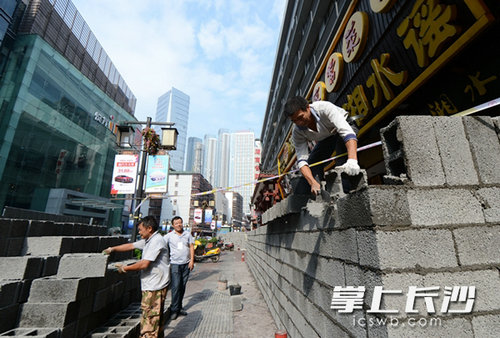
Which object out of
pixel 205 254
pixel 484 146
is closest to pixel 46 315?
pixel 484 146

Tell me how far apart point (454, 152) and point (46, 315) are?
5.52m

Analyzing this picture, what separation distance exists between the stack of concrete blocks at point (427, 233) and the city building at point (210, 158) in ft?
572

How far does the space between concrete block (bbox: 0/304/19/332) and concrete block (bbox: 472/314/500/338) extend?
546cm

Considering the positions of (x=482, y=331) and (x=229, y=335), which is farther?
(x=229, y=335)

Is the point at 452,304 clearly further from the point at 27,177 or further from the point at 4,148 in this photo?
the point at 27,177

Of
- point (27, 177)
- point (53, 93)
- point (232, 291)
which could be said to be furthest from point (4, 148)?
point (232, 291)

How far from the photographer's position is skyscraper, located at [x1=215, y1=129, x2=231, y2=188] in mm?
173375

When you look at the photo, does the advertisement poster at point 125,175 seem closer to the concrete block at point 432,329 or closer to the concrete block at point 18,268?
the concrete block at point 18,268

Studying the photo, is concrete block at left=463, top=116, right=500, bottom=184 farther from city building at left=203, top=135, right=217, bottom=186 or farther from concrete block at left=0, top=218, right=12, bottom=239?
city building at left=203, top=135, right=217, bottom=186

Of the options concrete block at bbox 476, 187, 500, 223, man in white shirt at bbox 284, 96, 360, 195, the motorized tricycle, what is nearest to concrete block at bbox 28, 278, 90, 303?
man in white shirt at bbox 284, 96, 360, 195

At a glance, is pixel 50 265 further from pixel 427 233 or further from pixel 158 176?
pixel 158 176

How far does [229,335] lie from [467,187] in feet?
16.5

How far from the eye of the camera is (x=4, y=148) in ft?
82.9

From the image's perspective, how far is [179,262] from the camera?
6.14 m
